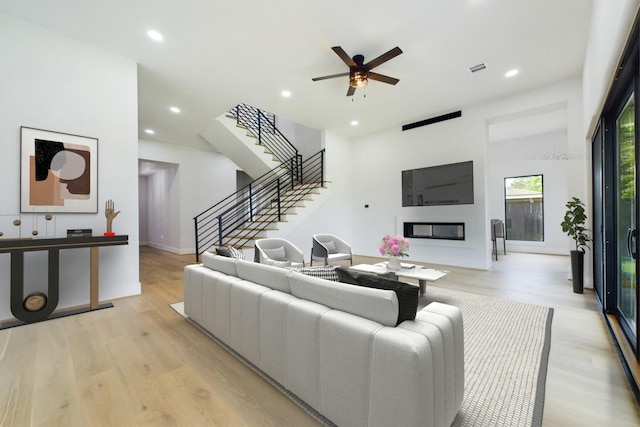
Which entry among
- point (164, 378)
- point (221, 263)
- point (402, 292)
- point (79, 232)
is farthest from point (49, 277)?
point (402, 292)

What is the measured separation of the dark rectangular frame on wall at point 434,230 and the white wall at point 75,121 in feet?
18.3

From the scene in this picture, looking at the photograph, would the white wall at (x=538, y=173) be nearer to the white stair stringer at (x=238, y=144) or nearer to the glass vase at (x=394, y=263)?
the glass vase at (x=394, y=263)

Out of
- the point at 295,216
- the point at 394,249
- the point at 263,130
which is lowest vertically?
the point at 394,249

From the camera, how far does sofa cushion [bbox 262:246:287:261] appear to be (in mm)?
4375

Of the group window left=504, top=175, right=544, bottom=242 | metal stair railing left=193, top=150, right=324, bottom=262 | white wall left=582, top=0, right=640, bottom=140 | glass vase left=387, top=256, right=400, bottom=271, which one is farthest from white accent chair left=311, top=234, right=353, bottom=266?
window left=504, top=175, right=544, bottom=242

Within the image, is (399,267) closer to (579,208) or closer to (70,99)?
(579,208)

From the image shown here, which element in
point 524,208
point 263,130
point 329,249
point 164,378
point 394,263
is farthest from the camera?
point 263,130

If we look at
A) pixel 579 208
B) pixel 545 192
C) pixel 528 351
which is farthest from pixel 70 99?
pixel 545 192

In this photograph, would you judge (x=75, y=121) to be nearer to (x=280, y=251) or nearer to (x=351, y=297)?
(x=280, y=251)

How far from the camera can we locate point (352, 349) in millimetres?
1266

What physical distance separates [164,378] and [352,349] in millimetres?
1449

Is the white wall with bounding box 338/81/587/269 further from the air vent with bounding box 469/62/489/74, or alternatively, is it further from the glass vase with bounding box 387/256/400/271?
the glass vase with bounding box 387/256/400/271

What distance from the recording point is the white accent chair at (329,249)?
493 centimetres

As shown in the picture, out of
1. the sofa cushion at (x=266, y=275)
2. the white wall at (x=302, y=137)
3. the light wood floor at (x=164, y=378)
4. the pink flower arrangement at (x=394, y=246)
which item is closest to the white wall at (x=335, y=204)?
the white wall at (x=302, y=137)
